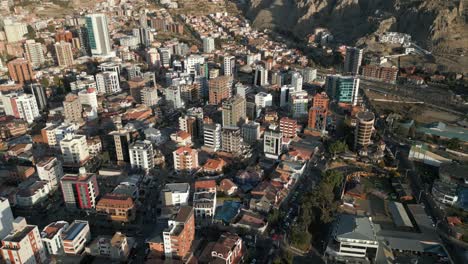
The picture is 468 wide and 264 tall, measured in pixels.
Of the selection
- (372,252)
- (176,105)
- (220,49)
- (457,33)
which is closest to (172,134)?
(176,105)

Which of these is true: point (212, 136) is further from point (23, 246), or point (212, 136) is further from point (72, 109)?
point (23, 246)

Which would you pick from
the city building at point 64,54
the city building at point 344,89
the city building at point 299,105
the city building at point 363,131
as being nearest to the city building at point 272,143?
the city building at point 363,131

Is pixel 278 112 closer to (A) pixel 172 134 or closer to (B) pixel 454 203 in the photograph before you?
(A) pixel 172 134

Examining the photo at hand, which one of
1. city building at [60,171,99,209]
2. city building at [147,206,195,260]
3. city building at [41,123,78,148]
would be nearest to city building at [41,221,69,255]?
city building at [60,171,99,209]

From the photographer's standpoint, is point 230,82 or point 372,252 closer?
point 372,252

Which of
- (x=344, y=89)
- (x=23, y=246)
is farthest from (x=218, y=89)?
(x=23, y=246)

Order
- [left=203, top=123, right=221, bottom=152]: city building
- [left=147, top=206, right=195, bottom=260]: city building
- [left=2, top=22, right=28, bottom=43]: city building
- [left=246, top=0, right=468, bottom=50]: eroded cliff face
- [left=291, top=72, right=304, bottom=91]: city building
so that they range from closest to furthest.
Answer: [left=147, top=206, right=195, bottom=260]: city building < [left=203, top=123, right=221, bottom=152]: city building < [left=291, top=72, right=304, bottom=91]: city building < [left=246, top=0, right=468, bottom=50]: eroded cliff face < [left=2, top=22, right=28, bottom=43]: city building

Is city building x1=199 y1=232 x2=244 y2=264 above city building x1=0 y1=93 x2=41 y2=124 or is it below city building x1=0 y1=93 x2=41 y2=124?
below

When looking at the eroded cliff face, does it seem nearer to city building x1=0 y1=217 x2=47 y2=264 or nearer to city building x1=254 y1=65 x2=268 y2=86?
city building x1=254 y1=65 x2=268 y2=86
